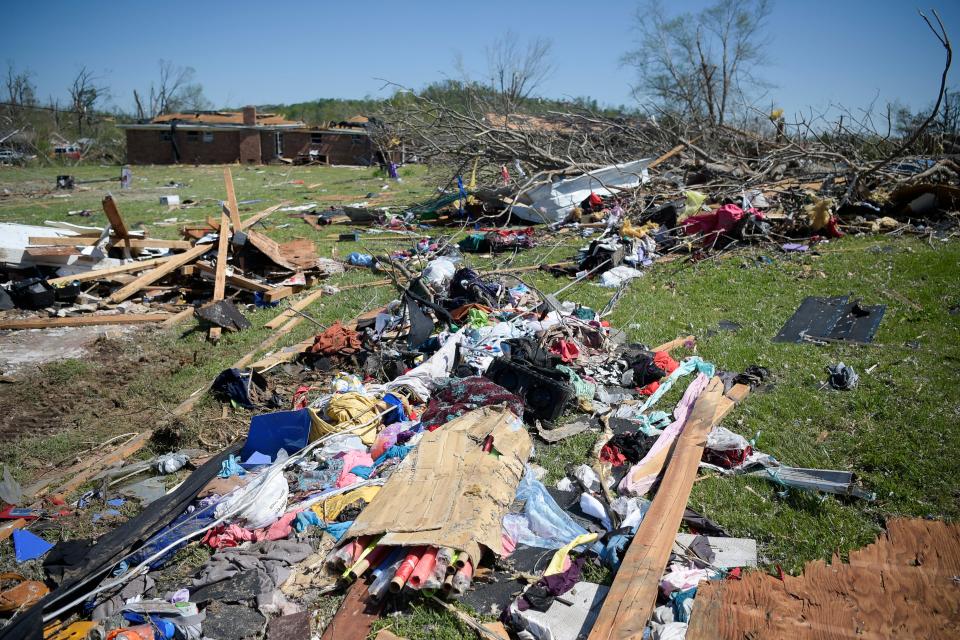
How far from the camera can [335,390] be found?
5.39m

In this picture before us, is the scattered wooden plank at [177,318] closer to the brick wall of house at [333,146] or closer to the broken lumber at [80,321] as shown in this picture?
the broken lumber at [80,321]

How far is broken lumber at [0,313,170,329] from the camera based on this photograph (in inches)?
307

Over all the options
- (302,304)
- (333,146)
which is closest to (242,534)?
(302,304)

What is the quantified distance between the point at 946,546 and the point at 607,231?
27.0 feet

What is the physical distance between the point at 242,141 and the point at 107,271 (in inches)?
1334

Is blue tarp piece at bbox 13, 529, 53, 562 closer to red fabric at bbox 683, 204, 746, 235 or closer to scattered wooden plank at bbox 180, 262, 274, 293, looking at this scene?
scattered wooden plank at bbox 180, 262, 274, 293

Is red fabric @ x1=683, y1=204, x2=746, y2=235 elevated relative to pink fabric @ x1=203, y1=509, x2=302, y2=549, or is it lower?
elevated

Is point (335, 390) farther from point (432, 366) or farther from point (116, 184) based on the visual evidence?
Answer: point (116, 184)

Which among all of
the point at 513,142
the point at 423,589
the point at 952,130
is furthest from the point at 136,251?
the point at 952,130

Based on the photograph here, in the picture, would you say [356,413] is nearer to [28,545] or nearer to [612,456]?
[612,456]

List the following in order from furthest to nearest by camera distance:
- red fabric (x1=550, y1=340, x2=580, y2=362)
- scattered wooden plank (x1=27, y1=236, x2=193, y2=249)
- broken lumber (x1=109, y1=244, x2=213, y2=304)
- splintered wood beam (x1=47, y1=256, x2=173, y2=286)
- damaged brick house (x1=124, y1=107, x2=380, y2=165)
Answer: damaged brick house (x1=124, y1=107, x2=380, y2=165), scattered wooden plank (x1=27, y1=236, x2=193, y2=249), splintered wood beam (x1=47, y1=256, x2=173, y2=286), broken lumber (x1=109, y1=244, x2=213, y2=304), red fabric (x1=550, y1=340, x2=580, y2=362)

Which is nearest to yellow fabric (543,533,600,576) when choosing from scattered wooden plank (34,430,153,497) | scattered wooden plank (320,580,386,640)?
scattered wooden plank (320,580,386,640)

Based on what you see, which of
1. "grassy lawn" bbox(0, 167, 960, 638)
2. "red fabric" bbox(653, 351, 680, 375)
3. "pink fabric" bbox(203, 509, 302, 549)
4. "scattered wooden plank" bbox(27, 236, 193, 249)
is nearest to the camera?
"grassy lawn" bbox(0, 167, 960, 638)

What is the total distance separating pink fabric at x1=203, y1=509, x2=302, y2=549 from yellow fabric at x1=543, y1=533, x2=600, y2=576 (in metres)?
1.64
